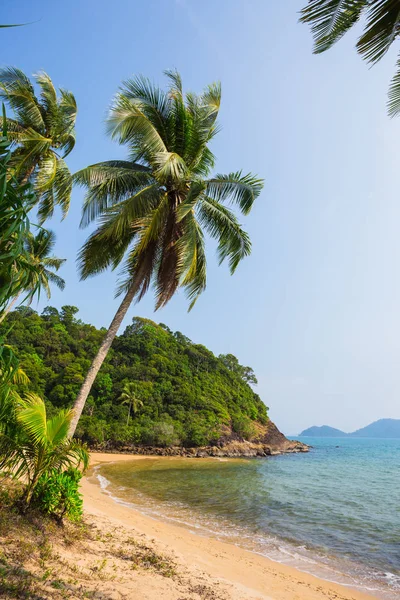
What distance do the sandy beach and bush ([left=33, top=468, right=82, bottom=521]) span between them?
4.86 ft

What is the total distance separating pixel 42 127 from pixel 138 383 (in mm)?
43763

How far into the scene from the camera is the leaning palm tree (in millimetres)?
9070

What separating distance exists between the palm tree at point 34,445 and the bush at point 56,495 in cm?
10

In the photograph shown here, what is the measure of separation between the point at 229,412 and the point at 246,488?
38121 mm

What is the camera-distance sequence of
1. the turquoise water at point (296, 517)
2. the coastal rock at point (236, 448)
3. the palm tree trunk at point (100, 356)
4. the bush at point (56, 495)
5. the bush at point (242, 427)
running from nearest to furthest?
the bush at point (56, 495) → the palm tree trunk at point (100, 356) → the turquoise water at point (296, 517) → the coastal rock at point (236, 448) → the bush at point (242, 427)

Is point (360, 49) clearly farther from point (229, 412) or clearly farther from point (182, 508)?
point (229, 412)

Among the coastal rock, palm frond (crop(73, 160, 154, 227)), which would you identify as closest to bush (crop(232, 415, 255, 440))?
the coastal rock

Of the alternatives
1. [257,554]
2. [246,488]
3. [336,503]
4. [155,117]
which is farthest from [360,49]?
[246,488]

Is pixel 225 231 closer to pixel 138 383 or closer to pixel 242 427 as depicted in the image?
pixel 138 383

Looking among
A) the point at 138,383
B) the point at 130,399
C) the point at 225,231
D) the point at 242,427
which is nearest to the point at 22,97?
the point at 225,231

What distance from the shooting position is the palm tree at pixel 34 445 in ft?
18.7

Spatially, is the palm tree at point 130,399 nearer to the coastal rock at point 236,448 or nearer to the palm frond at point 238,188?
the coastal rock at point 236,448

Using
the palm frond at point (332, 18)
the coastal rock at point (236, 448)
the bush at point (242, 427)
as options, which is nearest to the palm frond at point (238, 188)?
the palm frond at point (332, 18)

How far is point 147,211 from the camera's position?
377 inches
